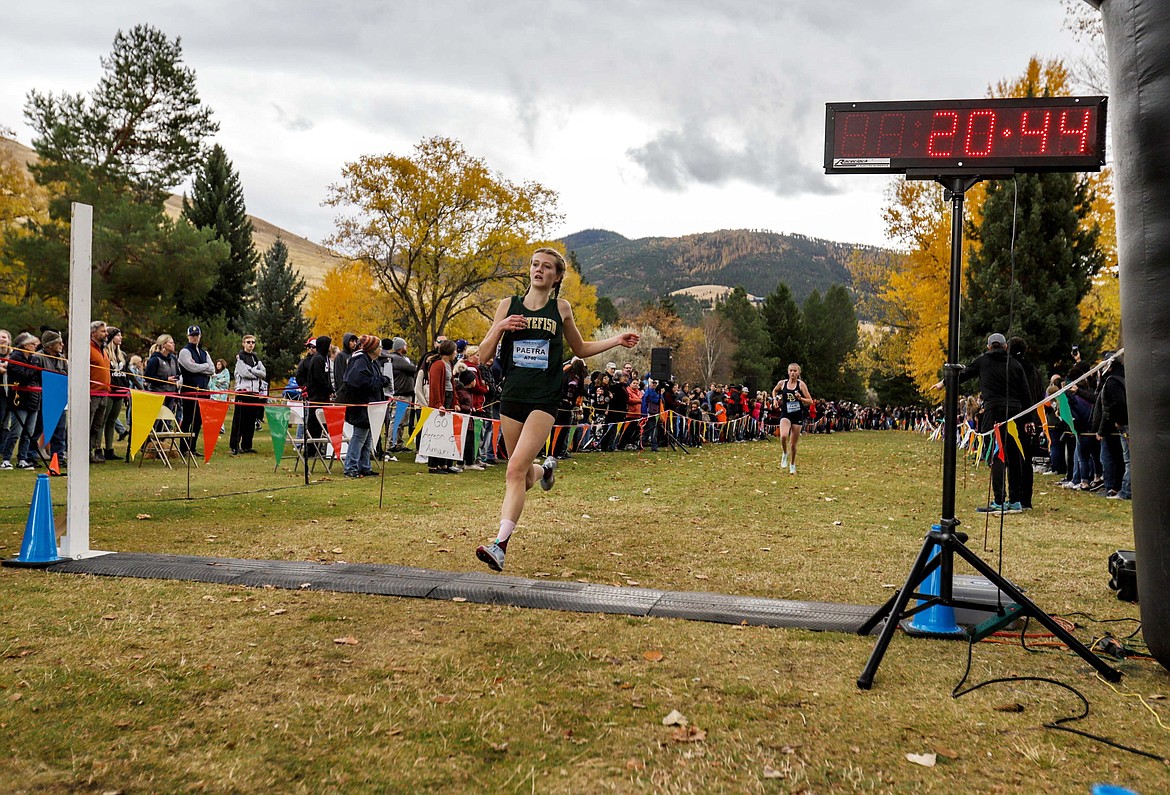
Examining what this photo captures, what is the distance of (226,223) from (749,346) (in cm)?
6021

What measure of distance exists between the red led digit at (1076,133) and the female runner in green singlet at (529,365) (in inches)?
109

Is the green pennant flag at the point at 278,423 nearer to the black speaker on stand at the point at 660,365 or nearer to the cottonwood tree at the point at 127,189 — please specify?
the black speaker on stand at the point at 660,365

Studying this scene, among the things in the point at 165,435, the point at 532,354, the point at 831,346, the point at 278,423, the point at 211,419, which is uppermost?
the point at 831,346

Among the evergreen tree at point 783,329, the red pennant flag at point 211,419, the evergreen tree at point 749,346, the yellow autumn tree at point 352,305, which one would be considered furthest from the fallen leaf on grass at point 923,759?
the evergreen tree at point 783,329

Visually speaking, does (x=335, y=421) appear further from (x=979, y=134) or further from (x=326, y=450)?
(x=979, y=134)

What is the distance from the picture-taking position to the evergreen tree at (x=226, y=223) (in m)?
45.4

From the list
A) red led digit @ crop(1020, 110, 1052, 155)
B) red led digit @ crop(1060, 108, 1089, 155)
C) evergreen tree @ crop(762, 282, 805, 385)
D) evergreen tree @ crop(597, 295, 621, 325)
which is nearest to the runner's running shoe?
red led digit @ crop(1020, 110, 1052, 155)

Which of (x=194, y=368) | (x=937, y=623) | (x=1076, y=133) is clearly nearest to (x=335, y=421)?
(x=194, y=368)

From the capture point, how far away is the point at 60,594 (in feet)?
17.3

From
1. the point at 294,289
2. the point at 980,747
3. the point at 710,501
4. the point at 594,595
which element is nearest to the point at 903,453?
the point at 710,501

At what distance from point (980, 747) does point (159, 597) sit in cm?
444

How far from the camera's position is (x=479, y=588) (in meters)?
5.67

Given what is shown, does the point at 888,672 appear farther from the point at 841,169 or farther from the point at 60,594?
the point at 60,594

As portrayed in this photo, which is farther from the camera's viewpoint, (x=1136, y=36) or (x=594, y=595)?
(x=594, y=595)
